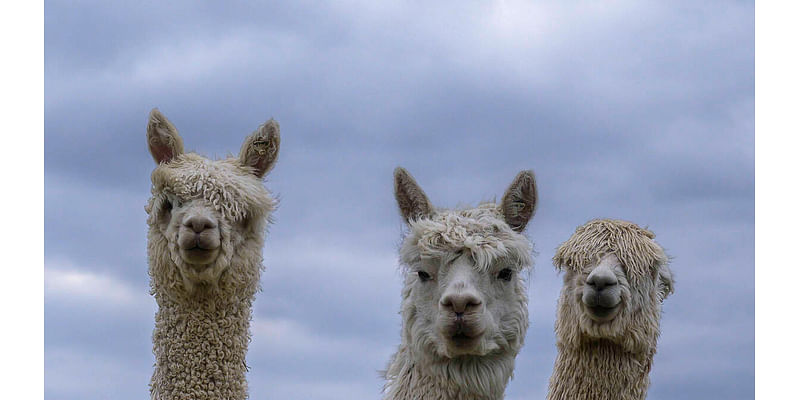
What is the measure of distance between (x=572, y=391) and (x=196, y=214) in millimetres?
4286

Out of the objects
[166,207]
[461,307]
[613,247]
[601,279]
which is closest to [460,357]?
[461,307]

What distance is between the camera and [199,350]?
9352 mm

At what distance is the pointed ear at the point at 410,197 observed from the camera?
354 inches

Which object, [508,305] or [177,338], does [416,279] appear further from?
[177,338]

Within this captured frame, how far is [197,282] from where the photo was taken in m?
9.27

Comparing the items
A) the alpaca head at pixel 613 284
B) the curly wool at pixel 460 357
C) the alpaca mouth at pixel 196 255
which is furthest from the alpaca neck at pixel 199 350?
the alpaca head at pixel 613 284

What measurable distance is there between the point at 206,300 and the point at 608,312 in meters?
3.88

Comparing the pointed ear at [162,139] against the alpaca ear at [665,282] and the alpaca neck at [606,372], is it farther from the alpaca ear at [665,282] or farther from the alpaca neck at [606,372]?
the alpaca ear at [665,282]

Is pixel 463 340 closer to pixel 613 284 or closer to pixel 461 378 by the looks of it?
pixel 461 378

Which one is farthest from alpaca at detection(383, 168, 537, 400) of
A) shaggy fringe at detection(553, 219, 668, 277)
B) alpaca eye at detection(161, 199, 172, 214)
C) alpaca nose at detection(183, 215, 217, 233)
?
alpaca eye at detection(161, 199, 172, 214)

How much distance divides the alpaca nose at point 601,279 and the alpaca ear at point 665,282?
0.88 meters

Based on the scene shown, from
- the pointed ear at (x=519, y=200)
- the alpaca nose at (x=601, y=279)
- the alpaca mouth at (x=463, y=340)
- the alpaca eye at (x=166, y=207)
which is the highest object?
the alpaca eye at (x=166, y=207)

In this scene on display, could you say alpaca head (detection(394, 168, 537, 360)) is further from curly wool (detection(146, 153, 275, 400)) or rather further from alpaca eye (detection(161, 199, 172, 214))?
alpaca eye (detection(161, 199, 172, 214))

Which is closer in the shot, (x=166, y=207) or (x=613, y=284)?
(x=166, y=207)
